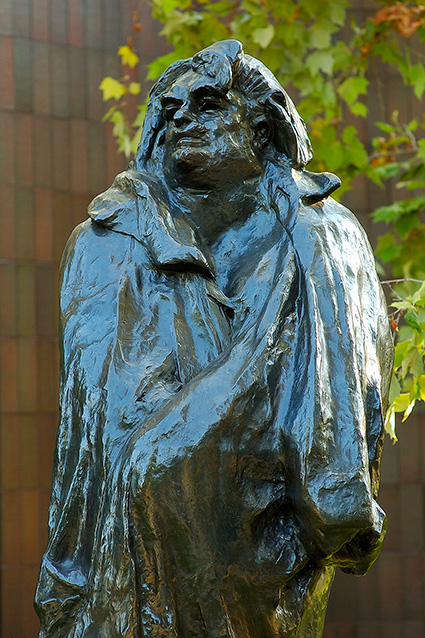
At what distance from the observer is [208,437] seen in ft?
7.90

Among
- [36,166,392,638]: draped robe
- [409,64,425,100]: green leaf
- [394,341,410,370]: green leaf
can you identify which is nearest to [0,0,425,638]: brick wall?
[409,64,425,100]: green leaf

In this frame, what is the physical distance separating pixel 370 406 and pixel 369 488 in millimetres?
229

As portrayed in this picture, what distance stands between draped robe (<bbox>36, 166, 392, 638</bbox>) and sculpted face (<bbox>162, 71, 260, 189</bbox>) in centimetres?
16

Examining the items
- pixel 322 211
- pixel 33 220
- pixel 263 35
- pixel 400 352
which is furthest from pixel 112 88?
pixel 322 211

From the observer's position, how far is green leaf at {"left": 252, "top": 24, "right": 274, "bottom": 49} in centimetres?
486

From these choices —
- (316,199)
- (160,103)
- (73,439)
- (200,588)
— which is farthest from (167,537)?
(160,103)

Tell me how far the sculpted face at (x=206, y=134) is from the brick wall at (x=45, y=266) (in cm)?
332

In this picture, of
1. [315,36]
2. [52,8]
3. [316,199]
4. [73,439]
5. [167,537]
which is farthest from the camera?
[52,8]

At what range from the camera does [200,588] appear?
2.40 metres

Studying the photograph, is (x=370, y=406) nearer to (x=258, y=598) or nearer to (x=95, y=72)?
(x=258, y=598)

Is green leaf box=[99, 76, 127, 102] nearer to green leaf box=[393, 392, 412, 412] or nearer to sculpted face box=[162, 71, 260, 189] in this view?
green leaf box=[393, 392, 412, 412]

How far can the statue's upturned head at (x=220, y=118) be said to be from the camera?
108 inches

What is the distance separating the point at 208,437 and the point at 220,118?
0.83m

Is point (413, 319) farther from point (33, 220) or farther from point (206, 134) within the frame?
point (33, 220)
